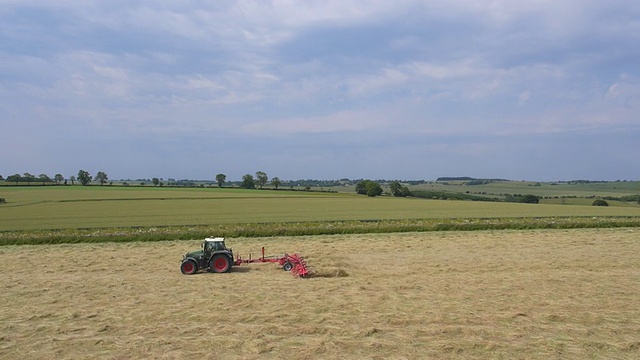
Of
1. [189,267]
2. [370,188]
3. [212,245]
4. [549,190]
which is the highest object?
[370,188]

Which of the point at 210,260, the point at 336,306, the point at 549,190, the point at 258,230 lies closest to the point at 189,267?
the point at 210,260

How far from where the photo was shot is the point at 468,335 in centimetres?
909

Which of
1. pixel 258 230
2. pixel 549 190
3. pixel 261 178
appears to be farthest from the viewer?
pixel 549 190

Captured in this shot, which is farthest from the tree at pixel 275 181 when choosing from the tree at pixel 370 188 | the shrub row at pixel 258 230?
the shrub row at pixel 258 230

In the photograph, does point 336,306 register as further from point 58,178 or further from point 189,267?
point 58,178

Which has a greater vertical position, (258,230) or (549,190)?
(549,190)

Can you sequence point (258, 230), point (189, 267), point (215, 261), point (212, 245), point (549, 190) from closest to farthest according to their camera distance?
point (189, 267) < point (215, 261) < point (212, 245) < point (258, 230) < point (549, 190)

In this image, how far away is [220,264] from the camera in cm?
1544

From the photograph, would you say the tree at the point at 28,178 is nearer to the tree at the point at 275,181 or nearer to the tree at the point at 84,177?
the tree at the point at 84,177

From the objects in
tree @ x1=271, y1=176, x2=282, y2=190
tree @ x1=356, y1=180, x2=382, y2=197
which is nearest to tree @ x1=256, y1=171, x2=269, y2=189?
tree @ x1=271, y1=176, x2=282, y2=190

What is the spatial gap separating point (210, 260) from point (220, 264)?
0.36 metres

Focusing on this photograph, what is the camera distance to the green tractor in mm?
15273

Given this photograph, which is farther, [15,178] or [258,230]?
[15,178]

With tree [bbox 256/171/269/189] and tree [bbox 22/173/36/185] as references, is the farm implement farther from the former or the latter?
tree [bbox 22/173/36/185]
